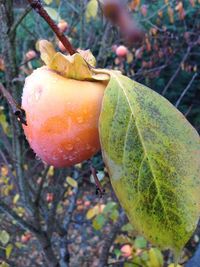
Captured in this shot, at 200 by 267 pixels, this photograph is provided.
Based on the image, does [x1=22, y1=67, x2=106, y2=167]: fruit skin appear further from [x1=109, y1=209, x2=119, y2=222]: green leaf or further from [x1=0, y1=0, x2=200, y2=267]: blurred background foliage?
[x1=109, y1=209, x2=119, y2=222]: green leaf

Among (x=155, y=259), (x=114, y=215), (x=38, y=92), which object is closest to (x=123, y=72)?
(x=114, y=215)

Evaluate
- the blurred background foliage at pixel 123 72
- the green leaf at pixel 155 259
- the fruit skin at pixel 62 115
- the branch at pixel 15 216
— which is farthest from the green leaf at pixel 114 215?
the fruit skin at pixel 62 115

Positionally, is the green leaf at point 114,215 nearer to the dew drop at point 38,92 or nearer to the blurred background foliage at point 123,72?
the blurred background foliage at point 123,72

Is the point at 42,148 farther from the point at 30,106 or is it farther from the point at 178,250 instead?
the point at 178,250

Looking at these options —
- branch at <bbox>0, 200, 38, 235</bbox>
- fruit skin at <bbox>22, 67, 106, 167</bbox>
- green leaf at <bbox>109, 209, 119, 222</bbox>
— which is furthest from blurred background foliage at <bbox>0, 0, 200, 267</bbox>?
fruit skin at <bbox>22, 67, 106, 167</bbox>

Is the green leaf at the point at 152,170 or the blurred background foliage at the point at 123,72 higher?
the green leaf at the point at 152,170

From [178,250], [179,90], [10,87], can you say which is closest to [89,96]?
[178,250]

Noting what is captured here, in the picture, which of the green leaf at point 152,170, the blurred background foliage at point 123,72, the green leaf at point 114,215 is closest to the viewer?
the green leaf at point 152,170
